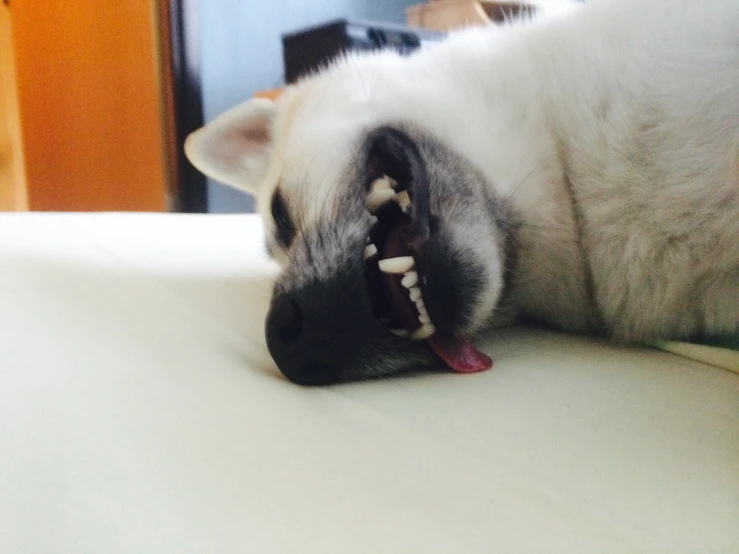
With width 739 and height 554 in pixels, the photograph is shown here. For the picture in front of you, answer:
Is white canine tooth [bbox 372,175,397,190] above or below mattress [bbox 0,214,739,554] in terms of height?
above

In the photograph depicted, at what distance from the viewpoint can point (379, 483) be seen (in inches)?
21.7

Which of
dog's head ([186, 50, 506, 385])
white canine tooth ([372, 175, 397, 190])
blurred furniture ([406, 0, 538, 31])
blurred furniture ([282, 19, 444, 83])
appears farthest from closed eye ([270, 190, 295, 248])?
blurred furniture ([406, 0, 538, 31])

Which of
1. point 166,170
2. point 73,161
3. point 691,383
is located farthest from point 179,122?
point 691,383

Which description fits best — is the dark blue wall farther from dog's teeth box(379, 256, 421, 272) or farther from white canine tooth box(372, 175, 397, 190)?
dog's teeth box(379, 256, 421, 272)

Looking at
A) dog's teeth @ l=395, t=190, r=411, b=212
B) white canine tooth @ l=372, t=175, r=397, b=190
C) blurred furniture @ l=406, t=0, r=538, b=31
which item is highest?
Answer: blurred furniture @ l=406, t=0, r=538, b=31

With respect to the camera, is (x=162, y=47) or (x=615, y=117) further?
(x=162, y=47)

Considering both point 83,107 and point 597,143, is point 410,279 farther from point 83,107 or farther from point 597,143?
point 83,107

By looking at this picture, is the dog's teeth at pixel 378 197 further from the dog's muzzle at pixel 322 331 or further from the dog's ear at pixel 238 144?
the dog's ear at pixel 238 144

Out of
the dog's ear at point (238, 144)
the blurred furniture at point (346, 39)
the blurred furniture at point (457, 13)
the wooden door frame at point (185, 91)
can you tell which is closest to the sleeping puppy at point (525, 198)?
the dog's ear at point (238, 144)

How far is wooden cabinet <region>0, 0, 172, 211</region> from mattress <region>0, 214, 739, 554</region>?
3.11m

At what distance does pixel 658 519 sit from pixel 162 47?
3829 mm

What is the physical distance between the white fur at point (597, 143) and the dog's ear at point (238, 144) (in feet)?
1.08

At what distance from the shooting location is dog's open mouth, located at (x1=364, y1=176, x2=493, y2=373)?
2.82 ft

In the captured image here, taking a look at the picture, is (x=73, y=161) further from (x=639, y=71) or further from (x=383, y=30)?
(x=639, y=71)
